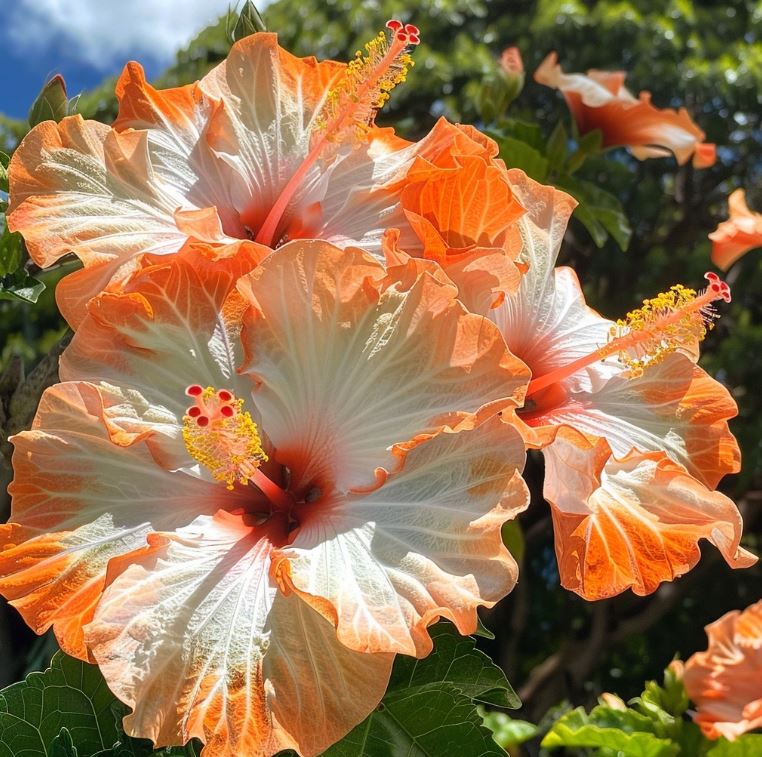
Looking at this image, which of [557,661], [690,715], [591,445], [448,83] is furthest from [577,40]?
[591,445]

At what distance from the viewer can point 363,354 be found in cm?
71

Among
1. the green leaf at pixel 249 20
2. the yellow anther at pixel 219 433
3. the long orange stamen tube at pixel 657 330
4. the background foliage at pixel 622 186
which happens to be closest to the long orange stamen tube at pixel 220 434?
the yellow anther at pixel 219 433

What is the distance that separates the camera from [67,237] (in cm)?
76

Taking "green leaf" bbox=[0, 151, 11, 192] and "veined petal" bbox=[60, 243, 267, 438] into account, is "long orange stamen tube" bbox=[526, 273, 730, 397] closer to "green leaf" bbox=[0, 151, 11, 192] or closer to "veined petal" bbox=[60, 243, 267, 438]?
"veined petal" bbox=[60, 243, 267, 438]

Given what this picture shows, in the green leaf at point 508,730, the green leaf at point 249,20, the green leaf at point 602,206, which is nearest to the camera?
the green leaf at point 249,20

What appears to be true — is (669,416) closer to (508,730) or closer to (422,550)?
(422,550)

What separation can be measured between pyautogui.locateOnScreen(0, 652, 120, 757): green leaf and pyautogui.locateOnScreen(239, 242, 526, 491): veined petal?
0.30m

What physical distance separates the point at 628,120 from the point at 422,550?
1489 millimetres

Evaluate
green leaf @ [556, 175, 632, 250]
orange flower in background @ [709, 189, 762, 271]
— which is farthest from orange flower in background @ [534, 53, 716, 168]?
orange flower in background @ [709, 189, 762, 271]

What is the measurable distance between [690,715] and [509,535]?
707 mm

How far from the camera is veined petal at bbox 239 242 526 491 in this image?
0.68 metres

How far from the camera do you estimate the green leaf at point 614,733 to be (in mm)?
1395

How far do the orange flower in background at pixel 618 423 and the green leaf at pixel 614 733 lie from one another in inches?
27.8

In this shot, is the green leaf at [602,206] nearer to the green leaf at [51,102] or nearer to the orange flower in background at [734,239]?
the orange flower in background at [734,239]
